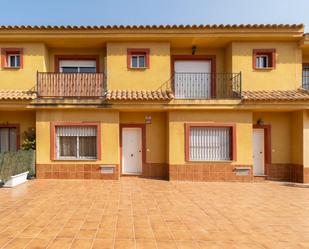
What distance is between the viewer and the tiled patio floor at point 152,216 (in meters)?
4.61

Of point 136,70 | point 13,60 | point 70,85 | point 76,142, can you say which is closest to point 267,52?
point 136,70

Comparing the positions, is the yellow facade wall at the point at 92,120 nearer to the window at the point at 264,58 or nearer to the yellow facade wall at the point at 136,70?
the yellow facade wall at the point at 136,70

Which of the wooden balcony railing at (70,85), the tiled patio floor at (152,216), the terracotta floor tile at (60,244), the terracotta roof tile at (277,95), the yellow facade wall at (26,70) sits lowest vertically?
the tiled patio floor at (152,216)

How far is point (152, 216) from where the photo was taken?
5984mm

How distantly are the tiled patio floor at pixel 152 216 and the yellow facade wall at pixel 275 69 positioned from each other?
523cm

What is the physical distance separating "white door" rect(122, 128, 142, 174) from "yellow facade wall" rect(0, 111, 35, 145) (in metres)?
4.82

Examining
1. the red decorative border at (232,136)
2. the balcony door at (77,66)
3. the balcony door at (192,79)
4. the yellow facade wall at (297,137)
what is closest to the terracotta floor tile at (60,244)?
the red decorative border at (232,136)

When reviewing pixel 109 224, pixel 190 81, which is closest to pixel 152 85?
pixel 190 81

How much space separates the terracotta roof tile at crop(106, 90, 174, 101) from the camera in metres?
10.2

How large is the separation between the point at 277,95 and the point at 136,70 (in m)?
6.95

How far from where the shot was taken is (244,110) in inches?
418

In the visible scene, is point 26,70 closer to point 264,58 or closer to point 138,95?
point 138,95

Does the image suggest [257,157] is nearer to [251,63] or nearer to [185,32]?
[251,63]

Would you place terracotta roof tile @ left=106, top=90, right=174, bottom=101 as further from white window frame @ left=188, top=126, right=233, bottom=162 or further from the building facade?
white window frame @ left=188, top=126, right=233, bottom=162
